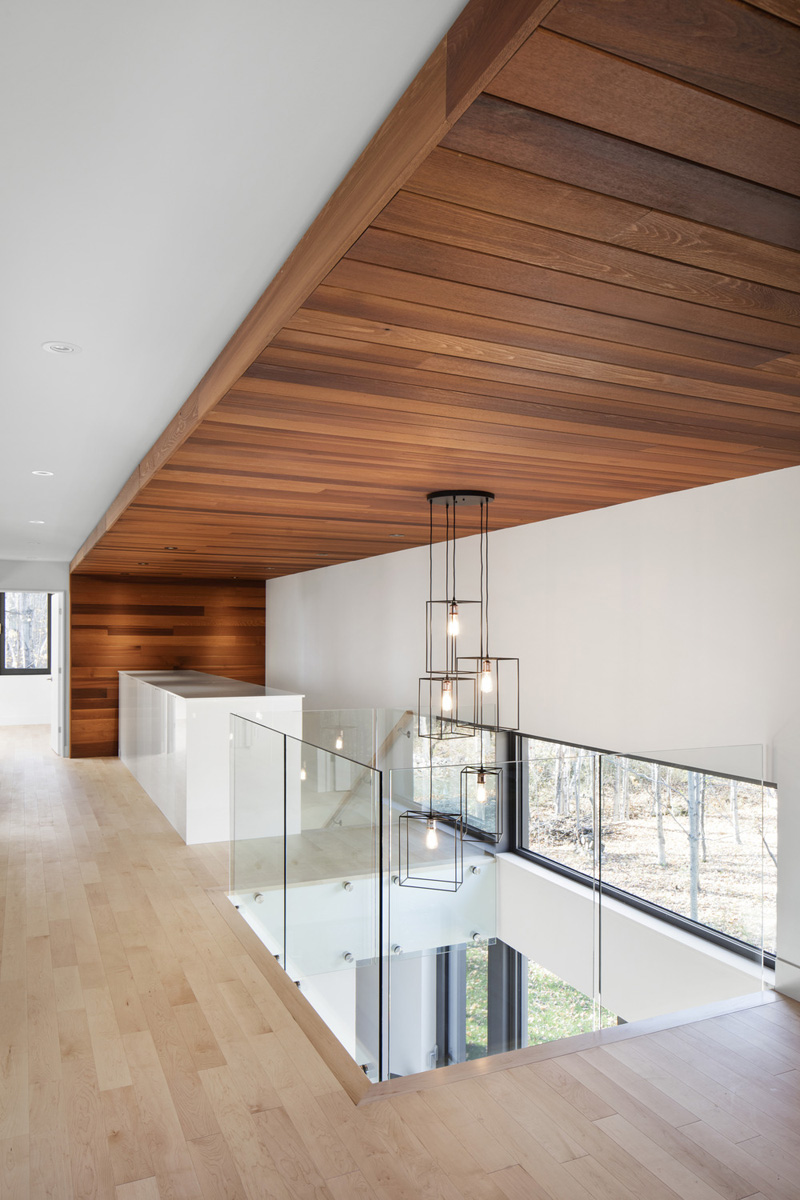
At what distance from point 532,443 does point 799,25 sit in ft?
6.53

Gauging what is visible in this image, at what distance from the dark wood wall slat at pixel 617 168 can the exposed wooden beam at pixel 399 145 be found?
1.6 inches

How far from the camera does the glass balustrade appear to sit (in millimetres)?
3229

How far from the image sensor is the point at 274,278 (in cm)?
188

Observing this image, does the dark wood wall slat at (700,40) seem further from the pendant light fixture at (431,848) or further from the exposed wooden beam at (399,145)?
the pendant light fixture at (431,848)

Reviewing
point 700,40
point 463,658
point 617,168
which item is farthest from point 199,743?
point 700,40

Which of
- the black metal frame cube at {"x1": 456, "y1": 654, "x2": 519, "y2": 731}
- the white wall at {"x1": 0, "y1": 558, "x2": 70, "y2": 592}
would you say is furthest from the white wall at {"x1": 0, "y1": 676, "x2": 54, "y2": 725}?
the black metal frame cube at {"x1": 456, "y1": 654, "x2": 519, "y2": 731}

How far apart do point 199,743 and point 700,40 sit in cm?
526

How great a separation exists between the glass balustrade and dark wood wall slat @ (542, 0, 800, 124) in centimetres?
249

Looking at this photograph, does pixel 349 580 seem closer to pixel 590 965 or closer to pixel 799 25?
pixel 590 965

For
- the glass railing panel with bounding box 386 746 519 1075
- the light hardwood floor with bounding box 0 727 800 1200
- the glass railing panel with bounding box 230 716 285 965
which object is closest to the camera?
the light hardwood floor with bounding box 0 727 800 1200

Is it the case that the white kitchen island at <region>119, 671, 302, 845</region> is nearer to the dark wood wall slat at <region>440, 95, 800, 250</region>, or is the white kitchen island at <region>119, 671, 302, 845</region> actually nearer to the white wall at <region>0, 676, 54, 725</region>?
the dark wood wall slat at <region>440, 95, 800, 250</region>

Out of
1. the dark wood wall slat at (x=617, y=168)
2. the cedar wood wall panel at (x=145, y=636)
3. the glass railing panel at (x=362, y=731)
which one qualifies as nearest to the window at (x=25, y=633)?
the cedar wood wall panel at (x=145, y=636)

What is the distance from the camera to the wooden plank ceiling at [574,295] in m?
1.04

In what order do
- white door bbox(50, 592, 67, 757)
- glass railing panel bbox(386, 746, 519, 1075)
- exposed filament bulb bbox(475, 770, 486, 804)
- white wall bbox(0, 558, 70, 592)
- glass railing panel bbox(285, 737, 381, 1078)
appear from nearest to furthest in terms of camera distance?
glass railing panel bbox(285, 737, 381, 1078), glass railing panel bbox(386, 746, 519, 1075), exposed filament bulb bbox(475, 770, 486, 804), white door bbox(50, 592, 67, 757), white wall bbox(0, 558, 70, 592)
